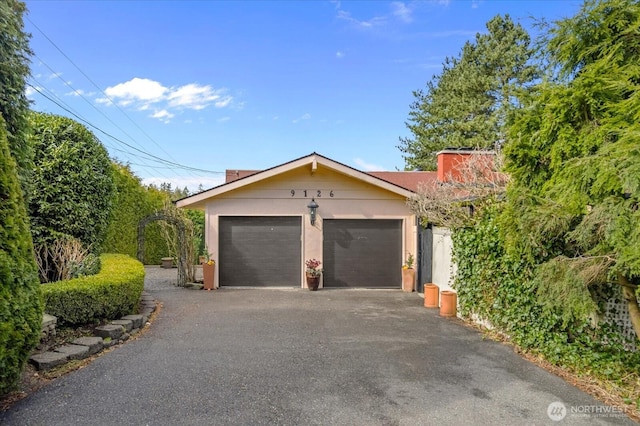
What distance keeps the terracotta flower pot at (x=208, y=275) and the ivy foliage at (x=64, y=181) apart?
11.8 feet

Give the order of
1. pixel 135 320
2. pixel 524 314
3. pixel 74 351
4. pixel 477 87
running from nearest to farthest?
pixel 74 351 → pixel 524 314 → pixel 135 320 → pixel 477 87

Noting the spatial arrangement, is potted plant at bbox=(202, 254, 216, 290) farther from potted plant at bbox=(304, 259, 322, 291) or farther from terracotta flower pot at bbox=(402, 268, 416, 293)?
terracotta flower pot at bbox=(402, 268, 416, 293)

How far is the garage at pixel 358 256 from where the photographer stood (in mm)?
11484

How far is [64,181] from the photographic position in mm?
7051

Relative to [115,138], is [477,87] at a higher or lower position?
higher

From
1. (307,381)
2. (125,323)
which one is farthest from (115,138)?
(307,381)

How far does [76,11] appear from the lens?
1093cm

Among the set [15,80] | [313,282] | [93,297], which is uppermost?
[15,80]

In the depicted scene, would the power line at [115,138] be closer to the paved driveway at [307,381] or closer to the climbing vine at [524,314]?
the paved driveway at [307,381]

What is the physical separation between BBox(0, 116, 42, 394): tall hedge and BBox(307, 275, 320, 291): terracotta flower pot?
295 inches

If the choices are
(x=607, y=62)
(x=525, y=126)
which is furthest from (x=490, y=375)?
(x=607, y=62)

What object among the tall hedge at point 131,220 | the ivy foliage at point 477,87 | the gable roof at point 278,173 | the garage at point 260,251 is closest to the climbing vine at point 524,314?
the gable roof at point 278,173

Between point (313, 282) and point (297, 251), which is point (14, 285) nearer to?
point (313, 282)

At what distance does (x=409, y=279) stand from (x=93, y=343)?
8.39 meters
